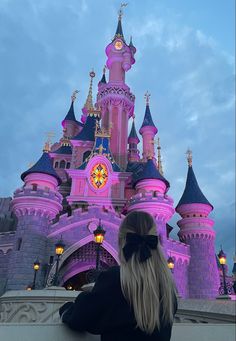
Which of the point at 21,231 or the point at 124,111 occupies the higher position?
the point at 124,111

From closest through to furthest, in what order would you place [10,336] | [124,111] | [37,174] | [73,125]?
[10,336] < [37,174] < [124,111] < [73,125]

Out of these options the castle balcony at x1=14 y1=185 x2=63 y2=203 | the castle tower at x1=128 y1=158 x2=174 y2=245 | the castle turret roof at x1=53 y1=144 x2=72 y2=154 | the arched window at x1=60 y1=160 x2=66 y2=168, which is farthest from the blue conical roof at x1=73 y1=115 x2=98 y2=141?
the castle balcony at x1=14 y1=185 x2=63 y2=203

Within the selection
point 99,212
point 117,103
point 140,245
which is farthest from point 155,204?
point 140,245

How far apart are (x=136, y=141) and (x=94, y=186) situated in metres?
18.5

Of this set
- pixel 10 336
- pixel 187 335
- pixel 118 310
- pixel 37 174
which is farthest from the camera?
pixel 37 174

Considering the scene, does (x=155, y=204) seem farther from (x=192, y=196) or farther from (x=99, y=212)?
(x=192, y=196)

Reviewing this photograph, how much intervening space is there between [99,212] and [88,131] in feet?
42.9

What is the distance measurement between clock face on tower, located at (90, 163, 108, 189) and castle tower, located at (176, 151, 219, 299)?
6797 millimetres

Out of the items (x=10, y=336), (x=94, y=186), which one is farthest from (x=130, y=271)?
(x=94, y=186)

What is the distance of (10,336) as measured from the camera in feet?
7.34

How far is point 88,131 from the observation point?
3147cm

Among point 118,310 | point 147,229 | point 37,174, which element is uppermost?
point 37,174

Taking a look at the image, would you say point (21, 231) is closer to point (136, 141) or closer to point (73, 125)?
point (73, 125)

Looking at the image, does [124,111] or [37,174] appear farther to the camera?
[124,111]
